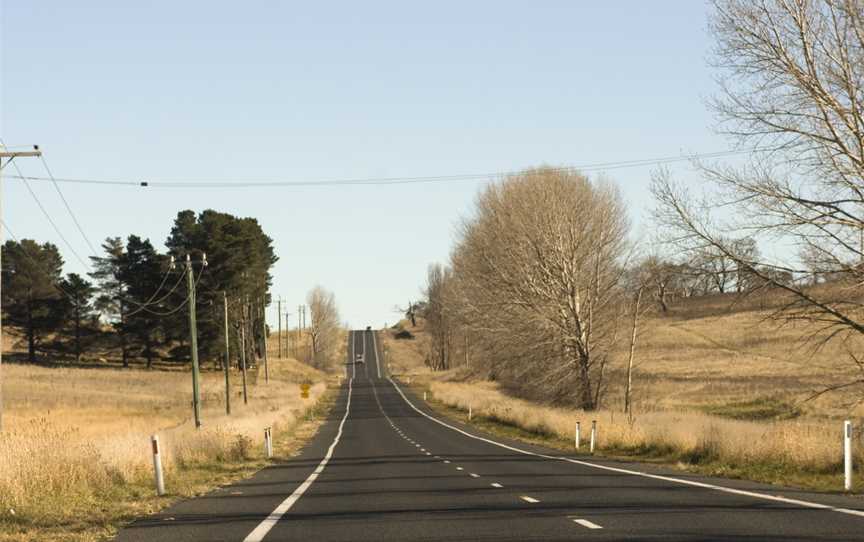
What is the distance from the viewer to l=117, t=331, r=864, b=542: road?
10.9 m

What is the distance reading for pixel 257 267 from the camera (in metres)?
110

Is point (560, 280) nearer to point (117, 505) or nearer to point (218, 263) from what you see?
point (117, 505)

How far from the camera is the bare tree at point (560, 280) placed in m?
51.6

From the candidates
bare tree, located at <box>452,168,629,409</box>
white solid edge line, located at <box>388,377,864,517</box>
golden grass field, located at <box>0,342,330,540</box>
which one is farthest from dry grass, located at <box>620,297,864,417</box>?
golden grass field, located at <box>0,342,330,540</box>

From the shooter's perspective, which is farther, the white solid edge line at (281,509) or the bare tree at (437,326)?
the bare tree at (437,326)

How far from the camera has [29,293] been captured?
376ft

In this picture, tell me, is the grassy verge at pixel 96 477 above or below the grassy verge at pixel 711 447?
above

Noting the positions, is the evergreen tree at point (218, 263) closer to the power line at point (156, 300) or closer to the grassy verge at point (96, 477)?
the power line at point (156, 300)

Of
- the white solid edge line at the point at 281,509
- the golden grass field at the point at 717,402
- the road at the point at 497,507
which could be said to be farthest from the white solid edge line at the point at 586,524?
the golden grass field at the point at 717,402

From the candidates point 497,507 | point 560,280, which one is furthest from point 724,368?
point 497,507

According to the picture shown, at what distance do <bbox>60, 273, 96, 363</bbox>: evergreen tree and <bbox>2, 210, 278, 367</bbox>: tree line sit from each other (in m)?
0.11

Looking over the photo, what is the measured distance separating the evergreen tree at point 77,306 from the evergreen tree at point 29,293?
124cm

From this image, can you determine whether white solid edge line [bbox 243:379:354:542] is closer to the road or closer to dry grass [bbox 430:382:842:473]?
the road

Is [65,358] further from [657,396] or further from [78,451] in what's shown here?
[78,451]
